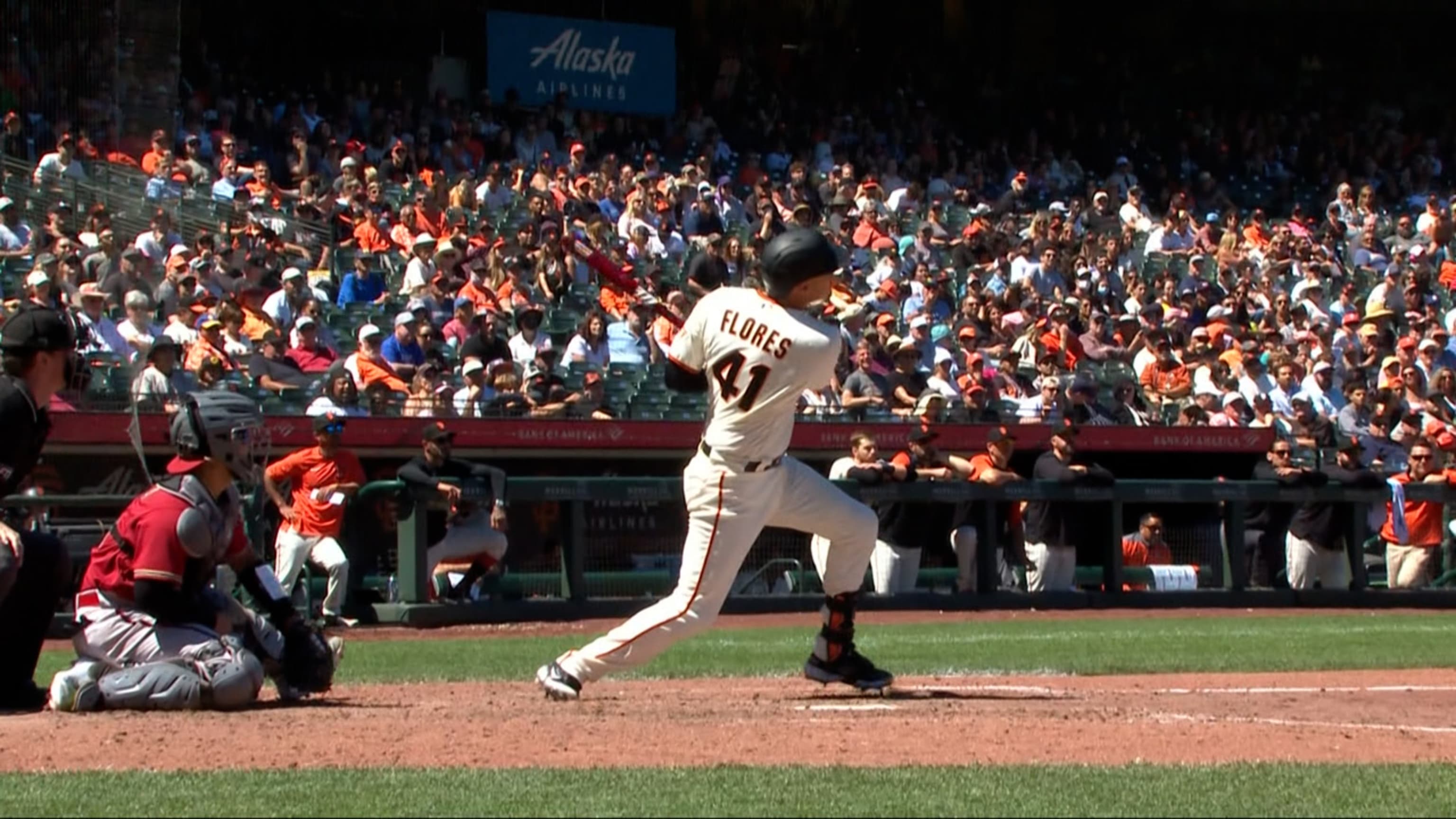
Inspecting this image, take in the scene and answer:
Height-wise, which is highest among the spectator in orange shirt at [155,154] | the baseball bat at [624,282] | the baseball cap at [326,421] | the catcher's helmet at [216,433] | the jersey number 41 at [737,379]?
the spectator in orange shirt at [155,154]

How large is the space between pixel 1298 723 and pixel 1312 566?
10.4 metres

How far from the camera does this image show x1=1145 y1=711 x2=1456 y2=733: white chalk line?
7.17 m

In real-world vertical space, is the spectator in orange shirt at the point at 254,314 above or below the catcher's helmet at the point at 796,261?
above

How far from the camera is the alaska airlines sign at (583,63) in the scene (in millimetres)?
26188

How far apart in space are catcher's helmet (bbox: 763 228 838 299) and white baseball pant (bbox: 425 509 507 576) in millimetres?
7351

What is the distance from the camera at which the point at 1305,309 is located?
22.1m

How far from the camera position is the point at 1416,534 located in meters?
17.5

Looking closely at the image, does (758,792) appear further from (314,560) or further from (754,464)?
(314,560)

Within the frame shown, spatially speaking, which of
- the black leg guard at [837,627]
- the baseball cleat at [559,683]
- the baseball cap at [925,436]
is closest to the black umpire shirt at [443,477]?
the baseball cap at [925,436]

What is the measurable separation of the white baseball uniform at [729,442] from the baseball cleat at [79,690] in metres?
1.78

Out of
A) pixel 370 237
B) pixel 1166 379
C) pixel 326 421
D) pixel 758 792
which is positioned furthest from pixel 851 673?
pixel 1166 379

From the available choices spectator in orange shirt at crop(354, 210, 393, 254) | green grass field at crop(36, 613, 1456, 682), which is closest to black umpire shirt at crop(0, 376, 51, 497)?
green grass field at crop(36, 613, 1456, 682)

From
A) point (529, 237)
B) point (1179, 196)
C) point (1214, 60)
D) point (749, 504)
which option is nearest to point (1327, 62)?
point (1214, 60)

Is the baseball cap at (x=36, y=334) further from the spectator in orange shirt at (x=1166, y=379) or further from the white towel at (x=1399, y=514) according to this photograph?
the spectator in orange shirt at (x=1166, y=379)
